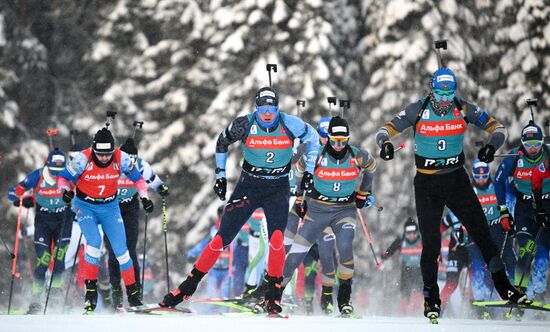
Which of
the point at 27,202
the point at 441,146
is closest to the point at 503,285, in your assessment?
the point at 441,146

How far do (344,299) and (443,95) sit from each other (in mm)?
2994

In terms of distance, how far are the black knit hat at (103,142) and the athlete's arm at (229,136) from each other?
1.38 metres

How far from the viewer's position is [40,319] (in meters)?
7.84

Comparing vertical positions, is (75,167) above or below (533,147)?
below

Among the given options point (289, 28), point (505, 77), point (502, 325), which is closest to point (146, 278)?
point (289, 28)

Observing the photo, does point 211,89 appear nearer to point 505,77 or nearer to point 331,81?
point 331,81

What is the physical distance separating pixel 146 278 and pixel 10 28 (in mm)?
6783

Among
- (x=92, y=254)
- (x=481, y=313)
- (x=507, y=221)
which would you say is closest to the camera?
(x=507, y=221)

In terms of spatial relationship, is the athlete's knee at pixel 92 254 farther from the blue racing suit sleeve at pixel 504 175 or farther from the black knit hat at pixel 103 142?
the blue racing suit sleeve at pixel 504 175

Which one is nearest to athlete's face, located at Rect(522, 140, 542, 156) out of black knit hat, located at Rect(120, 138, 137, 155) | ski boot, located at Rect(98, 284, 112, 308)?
black knit hat, located at Rect(120, 138, 137, 155)

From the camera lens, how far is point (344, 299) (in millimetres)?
10070

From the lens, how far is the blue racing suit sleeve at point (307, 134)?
9039 millimetres

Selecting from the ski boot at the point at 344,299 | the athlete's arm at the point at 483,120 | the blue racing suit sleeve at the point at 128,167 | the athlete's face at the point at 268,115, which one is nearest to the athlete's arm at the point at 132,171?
the blue racing suit sleeve at the point at 128,167

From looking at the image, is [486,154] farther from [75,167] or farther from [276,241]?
[75,167]
